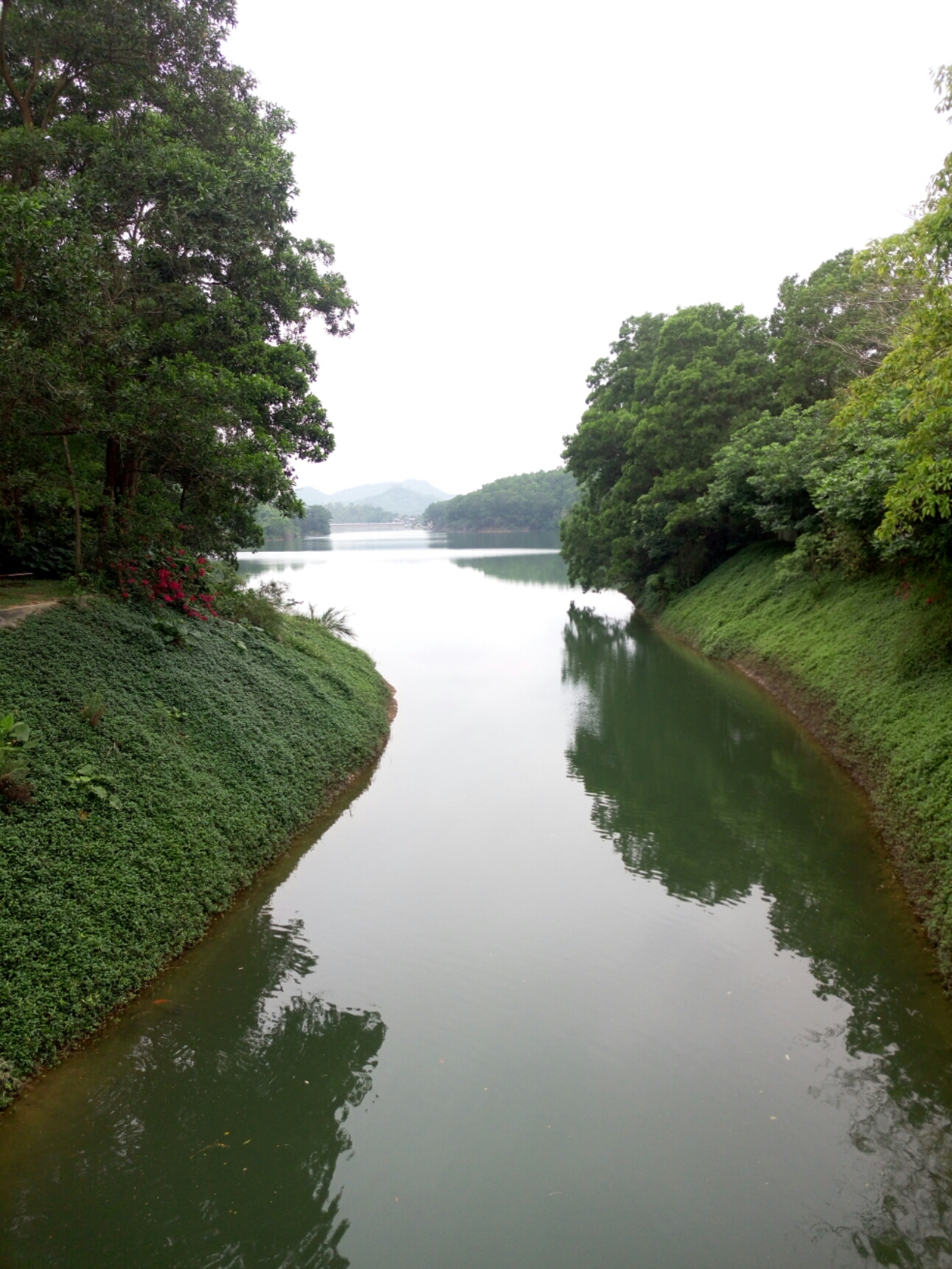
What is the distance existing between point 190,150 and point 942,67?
29.2ft

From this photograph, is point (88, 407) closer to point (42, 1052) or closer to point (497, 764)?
point (42, 1052)

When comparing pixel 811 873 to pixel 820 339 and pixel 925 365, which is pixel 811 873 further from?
pixel 820 339

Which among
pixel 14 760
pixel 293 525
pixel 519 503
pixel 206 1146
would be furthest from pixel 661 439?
pixel 519 503

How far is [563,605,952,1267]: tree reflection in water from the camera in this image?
15.5 feet

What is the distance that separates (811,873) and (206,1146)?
695 cm

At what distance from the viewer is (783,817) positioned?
10430 millimetres

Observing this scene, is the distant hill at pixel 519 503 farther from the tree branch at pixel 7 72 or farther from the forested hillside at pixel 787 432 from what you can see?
the tree branch at pixel 7 72

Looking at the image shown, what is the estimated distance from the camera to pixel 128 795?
7.53 meters

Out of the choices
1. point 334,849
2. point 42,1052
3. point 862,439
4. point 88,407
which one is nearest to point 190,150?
point 88,407

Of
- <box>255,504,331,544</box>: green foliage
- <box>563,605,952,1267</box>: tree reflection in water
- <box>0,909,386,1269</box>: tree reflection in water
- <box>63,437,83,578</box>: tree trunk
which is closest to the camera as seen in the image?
<box>0,909,386,1269</box>: tree reflection in water

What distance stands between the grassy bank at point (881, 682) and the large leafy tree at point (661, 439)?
A: 5.73 metres

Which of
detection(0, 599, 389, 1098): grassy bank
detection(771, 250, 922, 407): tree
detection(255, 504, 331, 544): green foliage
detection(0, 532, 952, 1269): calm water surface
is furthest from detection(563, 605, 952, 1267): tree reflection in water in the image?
detection(255, 504, 331, 544): green foliage

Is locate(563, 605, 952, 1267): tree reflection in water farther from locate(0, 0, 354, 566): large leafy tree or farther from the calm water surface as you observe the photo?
locate(0, 0, 354, 566): large leafy tree

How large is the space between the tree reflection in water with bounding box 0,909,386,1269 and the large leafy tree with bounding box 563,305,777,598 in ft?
73.3
